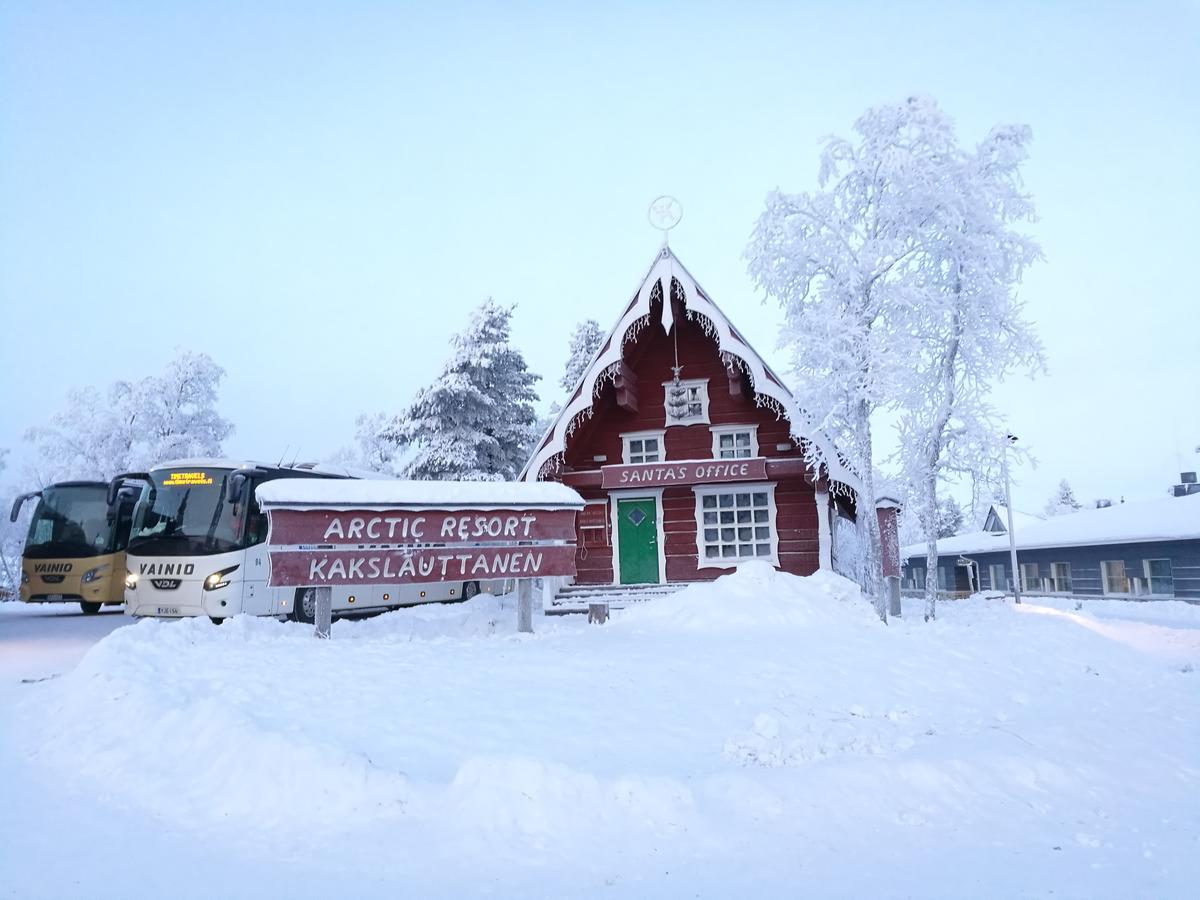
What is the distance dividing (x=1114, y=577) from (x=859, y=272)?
24.0 m

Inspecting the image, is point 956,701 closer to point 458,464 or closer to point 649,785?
point 649,785

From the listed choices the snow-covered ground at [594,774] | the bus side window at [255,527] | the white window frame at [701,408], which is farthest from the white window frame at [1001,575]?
the bus side window at [255,527]

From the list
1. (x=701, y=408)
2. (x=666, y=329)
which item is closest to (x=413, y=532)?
(x=666, y=329)

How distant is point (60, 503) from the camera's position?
2077 cm

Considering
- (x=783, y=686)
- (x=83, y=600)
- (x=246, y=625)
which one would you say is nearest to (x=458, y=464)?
(x=83, y=600)

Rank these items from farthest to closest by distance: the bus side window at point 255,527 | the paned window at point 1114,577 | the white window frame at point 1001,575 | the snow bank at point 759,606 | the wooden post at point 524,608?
the white window frame at point 1001,575 → the paned window at point 1114,577 → the bus side window at point 255,527 → the snow bank at point 759,606 → the wooden post at point 524,608

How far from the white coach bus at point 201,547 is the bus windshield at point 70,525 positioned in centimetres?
564

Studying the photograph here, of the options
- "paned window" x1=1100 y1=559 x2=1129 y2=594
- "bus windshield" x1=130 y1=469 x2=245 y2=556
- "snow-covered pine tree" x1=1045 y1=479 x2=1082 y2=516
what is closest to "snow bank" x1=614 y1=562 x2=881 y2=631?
"bus windshield" x1=130 y1=469 x2=245 y2=556

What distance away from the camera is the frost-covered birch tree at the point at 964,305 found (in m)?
15.8

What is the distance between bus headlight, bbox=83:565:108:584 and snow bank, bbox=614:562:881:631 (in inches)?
600

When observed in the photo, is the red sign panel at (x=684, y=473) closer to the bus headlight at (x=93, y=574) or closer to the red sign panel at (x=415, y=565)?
the red sign panel at (x=415, y=565)

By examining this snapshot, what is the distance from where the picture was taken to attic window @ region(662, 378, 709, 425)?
62.1 feet

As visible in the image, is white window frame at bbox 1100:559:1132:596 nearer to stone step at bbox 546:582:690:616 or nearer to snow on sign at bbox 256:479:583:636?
stone step at bbox 546:582:690:616

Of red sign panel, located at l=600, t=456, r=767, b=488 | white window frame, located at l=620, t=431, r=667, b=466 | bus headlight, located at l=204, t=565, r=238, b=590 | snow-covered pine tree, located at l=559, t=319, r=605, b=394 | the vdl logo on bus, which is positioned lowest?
bus headlight, located at l=204, t=565, r=238, b=590
